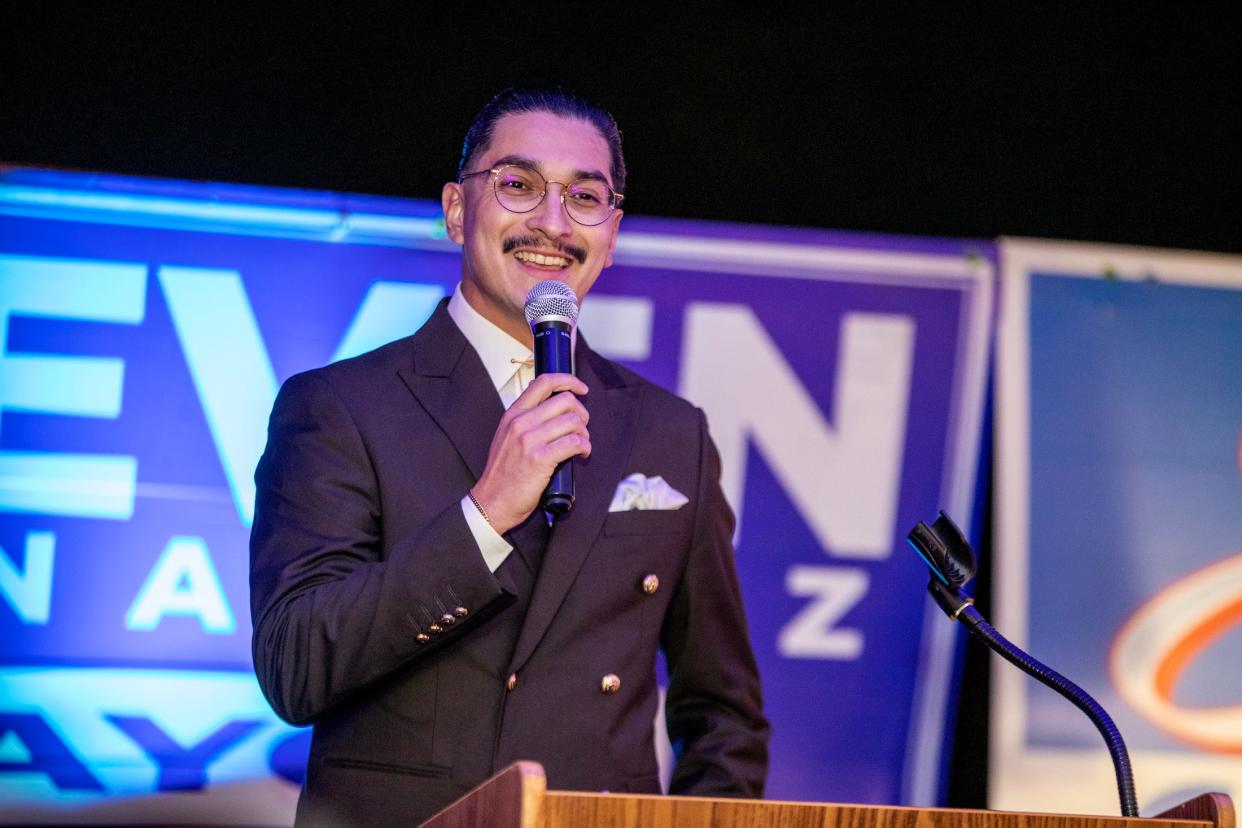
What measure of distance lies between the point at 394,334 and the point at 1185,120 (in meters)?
1.93

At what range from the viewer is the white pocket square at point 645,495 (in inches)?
83.4

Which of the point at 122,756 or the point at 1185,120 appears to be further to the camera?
the point at 1185,120

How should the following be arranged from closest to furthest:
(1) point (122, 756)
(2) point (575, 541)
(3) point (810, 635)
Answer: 1. (2) point (575, 541)
2. (1) point (122, 756)
3. (3) point (810, 635)

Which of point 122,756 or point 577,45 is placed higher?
point 577,45

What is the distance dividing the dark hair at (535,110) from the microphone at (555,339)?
42cm

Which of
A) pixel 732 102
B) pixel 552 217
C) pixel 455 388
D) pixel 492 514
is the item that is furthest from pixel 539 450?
pixel 732 102

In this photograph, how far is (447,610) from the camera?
5.63ft

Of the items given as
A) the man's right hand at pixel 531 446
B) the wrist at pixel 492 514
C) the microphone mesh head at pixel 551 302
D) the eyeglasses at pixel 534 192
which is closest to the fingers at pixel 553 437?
the man's right hand at pixel 531 446

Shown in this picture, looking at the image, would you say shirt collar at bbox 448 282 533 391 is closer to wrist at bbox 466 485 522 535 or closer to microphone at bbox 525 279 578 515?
microphone at bbox 525 279 578 515

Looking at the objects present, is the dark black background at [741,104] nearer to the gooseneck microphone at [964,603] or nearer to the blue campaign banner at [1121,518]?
the blue campaign banner at [1121,518]

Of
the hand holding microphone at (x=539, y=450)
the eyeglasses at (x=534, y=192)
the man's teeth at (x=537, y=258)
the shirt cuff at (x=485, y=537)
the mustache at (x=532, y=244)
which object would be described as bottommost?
the shirt cuff at (x=485, y=537)

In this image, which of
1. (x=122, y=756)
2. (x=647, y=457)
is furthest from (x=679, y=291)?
(x=122, y=756)

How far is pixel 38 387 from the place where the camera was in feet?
9.87

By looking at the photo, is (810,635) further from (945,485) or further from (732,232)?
(732,232)
